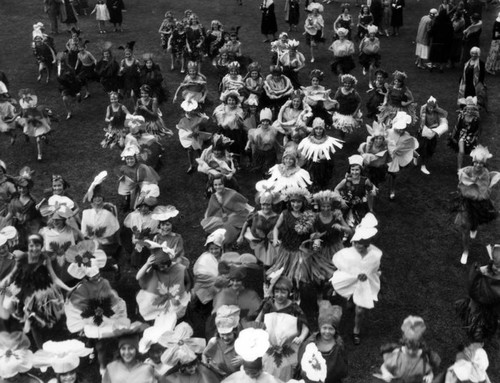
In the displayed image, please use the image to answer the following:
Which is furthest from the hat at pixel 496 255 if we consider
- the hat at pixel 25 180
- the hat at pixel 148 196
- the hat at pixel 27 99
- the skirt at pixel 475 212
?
the hat at pixel 27 99

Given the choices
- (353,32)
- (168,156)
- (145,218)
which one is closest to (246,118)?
(168,156)

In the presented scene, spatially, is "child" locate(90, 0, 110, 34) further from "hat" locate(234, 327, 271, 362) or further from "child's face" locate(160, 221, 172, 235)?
"hat" locate(234, 327, 271, 362)

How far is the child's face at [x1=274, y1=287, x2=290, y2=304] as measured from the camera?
25.0 ft

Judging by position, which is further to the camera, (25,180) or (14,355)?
(25,180)

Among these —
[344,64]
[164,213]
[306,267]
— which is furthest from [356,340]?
[344,64]

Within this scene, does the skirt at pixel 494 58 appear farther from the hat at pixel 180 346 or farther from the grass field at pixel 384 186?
the hat at pixel 180 346

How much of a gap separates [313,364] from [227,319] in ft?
3.95

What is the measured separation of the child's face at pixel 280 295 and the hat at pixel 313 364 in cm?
114

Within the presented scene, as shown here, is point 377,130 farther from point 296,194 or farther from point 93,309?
point 93,309

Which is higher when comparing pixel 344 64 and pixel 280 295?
pixel 344 64

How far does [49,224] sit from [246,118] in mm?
5335

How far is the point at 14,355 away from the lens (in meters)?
6.77

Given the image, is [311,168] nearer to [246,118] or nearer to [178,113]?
[246,118]

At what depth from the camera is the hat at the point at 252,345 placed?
6.10 metres
